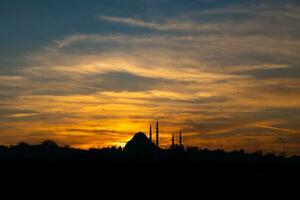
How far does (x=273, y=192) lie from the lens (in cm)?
4812

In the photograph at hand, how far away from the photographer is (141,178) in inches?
2260

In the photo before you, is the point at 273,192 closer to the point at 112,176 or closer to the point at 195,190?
the point at 195,190

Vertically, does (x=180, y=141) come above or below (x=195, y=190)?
above

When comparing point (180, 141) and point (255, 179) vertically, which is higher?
point (180, 141)

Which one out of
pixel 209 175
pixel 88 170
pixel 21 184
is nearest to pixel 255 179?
pixel 209 175

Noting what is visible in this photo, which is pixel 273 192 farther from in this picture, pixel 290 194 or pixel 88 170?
pixel 88 170

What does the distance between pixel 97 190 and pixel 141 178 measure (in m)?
11.8

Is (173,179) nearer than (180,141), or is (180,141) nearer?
(173,179)

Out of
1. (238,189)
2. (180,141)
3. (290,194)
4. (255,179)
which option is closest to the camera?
(290,194)

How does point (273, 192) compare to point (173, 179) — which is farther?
point (173, 179)

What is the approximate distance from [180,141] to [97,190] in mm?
123796

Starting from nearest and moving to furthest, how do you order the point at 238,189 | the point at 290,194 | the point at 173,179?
the point at 290,194, the point at 238,189, the point at 173,179

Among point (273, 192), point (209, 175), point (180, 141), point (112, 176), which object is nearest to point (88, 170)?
point (112, 176)

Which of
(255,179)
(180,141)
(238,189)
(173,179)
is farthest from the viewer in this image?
(180,141)
